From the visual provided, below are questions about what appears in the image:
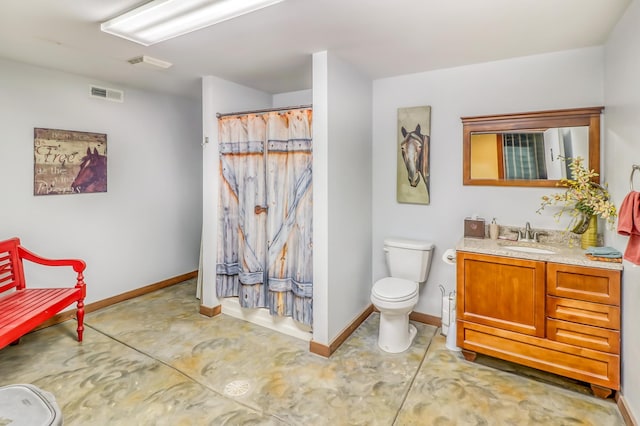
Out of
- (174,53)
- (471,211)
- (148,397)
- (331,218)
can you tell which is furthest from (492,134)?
(148,397)

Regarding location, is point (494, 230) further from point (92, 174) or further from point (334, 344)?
point (92, 174)

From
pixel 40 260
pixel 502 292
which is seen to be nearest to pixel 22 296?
pixel 40 260

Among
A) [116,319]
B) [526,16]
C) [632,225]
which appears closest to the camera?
[632,225]

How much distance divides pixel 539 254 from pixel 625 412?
970 mm

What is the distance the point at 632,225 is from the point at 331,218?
1.78 meters

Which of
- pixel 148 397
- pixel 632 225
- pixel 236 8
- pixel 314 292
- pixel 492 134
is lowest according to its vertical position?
pixel 148 397

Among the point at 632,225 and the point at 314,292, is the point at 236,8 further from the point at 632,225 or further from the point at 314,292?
the point at 632,225

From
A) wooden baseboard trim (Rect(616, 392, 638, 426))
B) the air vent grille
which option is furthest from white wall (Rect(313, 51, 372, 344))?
the air vent grille

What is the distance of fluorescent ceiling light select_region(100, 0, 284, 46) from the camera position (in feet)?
5.83

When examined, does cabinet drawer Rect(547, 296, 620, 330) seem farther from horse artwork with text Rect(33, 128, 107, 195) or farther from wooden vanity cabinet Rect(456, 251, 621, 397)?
horse artwork with text Rect(33, 128, 107, 195)

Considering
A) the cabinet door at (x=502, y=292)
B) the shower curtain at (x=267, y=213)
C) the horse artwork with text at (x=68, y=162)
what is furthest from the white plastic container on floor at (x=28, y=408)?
the horse artwork with text at (x=68, y=162)

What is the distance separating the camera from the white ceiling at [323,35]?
1.91m

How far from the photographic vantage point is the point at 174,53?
2637 mm

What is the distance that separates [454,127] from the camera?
9.90 ft
